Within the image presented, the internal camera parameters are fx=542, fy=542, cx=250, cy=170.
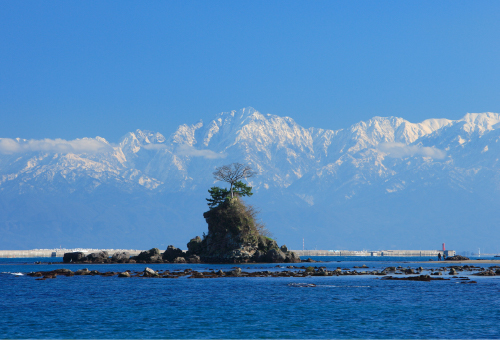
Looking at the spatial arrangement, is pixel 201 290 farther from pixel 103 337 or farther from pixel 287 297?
pixel 103 337

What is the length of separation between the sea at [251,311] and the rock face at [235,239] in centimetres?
6059

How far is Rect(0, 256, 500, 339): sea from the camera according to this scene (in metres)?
35.4

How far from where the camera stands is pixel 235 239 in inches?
5138

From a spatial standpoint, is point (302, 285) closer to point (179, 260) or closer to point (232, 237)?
point (232, 237)

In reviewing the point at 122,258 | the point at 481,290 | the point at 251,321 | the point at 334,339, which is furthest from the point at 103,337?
the point at 122,258

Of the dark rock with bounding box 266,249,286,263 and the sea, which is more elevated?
the dark rock with bounding box 266,249,286,263

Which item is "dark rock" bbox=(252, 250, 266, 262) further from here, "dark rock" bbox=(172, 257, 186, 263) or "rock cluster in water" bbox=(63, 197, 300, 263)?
"dark rock" bbox=(172, 257, 186, 263)

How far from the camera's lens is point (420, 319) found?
40625mm

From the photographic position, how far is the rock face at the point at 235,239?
426 feet

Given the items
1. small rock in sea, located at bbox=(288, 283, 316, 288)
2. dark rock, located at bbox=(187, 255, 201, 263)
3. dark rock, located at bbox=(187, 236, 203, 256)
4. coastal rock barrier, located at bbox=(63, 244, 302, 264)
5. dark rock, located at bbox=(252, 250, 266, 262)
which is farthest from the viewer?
dark rock, located at bbox=(187, 236, 203, 256)

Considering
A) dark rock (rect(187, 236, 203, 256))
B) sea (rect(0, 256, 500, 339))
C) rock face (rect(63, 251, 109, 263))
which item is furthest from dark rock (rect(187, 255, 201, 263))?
sea (rect(0, 256, 500, 339))

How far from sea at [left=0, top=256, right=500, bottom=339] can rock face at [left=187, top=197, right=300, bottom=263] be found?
6059cm

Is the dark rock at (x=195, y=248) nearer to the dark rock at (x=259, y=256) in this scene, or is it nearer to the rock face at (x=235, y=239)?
the rock face at (x=235, y=239)

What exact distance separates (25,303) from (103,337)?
20304 mm
